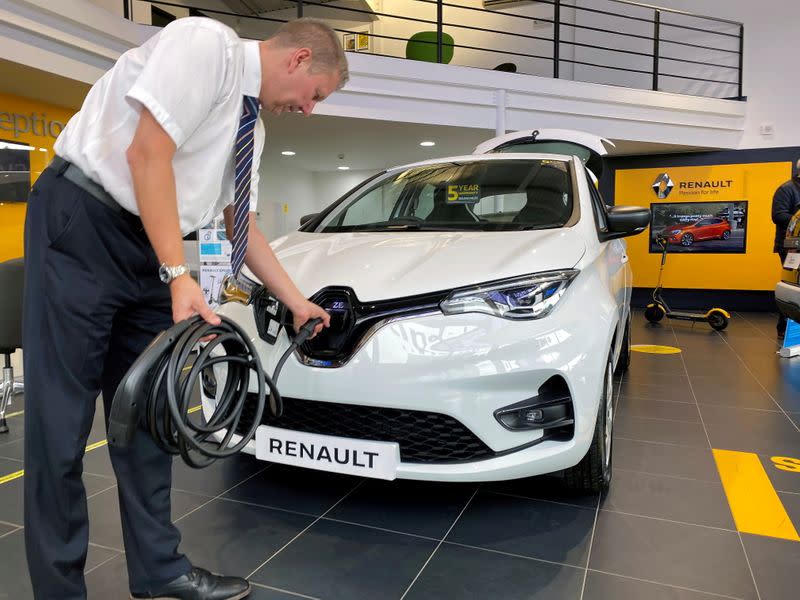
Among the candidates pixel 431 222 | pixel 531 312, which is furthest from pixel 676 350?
pixel 531 312

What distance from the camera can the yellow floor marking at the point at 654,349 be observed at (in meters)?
5.39

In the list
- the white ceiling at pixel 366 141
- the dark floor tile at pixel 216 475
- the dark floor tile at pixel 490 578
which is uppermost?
→ the white ceiling at pixel 366 141

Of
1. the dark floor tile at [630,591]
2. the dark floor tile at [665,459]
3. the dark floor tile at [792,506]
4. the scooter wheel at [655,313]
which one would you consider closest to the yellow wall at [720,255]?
the scooter wheel at [655,313]

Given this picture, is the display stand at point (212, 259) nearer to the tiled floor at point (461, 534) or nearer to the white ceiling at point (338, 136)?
the white ceiling at point (338, 136)

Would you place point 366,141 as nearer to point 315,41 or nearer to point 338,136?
point 338,136

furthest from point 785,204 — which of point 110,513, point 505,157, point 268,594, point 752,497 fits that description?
point 110,513

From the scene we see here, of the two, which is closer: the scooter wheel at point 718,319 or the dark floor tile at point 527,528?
the dark floor tile at point 527,528

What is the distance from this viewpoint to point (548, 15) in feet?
35.8

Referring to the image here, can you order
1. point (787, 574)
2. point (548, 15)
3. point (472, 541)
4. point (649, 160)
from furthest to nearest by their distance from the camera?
1. point (548, 15)
2. point (649, 160)
3. point (472, 541)
4. point (787, 574)

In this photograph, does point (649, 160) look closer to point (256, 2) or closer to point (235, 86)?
point (256, 2)

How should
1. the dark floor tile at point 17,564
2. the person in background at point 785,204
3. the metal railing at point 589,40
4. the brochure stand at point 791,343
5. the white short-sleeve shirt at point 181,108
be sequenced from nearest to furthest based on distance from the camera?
1. the white short-sleeve shirt at point 181,108
2. the dark floor tile at point 17,564
3. the brochure stand at point 791,343
4. the person in background at point 785,204
5. the metal railing at point 589,40

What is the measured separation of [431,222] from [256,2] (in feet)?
36.3

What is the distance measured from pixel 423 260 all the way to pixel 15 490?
5.86 feet

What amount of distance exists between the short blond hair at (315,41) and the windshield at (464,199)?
4.01 feet
